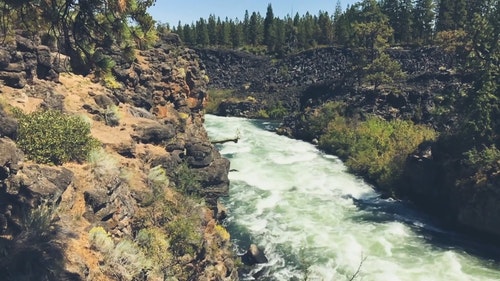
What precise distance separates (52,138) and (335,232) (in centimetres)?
1766

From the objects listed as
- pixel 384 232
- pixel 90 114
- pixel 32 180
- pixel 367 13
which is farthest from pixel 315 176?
pixel 367 13

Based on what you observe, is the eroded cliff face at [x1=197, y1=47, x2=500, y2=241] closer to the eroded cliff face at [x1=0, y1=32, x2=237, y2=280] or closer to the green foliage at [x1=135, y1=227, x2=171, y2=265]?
the eroded cliff face at [x1=0, y1=32, x2=237, y2=280]

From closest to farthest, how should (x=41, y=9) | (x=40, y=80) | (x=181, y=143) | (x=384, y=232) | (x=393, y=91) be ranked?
(x=41, y=9) → (x=40, y=80) → (x=181, y=143) → (x=384, y=232) → (x=393, y=91)

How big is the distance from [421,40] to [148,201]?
296 feet

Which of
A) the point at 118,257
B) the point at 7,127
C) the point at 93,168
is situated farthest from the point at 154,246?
the point at 7,127

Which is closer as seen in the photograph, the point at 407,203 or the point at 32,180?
the point at 32,180

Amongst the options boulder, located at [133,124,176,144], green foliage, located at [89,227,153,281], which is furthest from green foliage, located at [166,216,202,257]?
boulder, located at [133,124,176,144]

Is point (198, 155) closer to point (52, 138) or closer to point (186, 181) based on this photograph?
point (186, 181)

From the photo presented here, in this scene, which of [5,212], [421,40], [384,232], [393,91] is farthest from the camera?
[421,40]

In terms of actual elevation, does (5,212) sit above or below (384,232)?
above

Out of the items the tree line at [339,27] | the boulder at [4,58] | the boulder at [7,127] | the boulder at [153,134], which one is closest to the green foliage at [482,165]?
the boulder at [153,134]

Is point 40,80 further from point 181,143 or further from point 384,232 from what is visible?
point 384,232

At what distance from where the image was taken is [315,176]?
39.7 metres

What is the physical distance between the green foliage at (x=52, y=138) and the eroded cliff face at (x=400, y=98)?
22061mm
